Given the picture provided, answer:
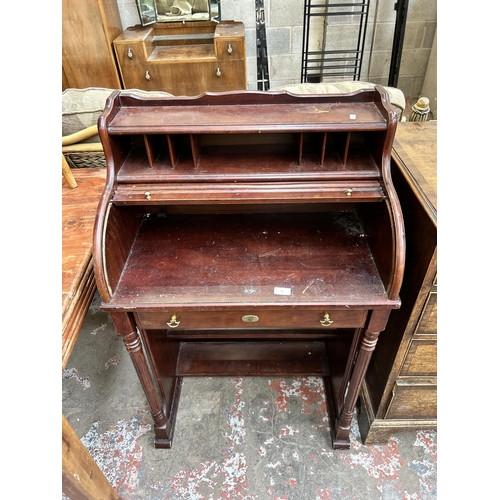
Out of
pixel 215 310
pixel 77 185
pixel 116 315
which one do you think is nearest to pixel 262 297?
pixel 215 310

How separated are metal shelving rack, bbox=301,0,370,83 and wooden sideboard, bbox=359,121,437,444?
2.44 meters

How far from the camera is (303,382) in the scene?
1844 mm

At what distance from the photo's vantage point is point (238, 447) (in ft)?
5.27

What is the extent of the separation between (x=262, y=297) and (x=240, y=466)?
897 millimetres

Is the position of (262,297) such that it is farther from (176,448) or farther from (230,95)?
(176,448)

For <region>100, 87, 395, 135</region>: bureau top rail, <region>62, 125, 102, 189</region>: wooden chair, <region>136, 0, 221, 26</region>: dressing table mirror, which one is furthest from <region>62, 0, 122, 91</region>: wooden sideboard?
<region>100, 87, 395, 135</region>: bureau top rail

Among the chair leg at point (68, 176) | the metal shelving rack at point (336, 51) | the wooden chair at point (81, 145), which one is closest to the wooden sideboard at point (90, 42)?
the metal shelving rack at point (336, 51)

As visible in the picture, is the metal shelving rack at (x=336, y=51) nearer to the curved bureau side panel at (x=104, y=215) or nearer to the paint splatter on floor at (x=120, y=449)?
the curved bureau side panel at (x=104, y=215)

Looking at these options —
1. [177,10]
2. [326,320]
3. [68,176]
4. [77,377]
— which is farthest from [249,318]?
[177,10]

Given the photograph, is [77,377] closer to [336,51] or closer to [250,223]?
[250,223]

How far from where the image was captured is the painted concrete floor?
1483 mm

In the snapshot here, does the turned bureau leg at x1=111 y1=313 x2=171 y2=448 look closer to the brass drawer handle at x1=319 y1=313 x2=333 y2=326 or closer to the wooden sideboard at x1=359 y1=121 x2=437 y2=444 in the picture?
the brass drawer handle at x1=319 y1=313 x2=333 y2=326

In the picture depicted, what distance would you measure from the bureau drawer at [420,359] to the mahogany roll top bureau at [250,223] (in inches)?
6.9

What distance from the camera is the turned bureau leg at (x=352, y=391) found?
122cm
